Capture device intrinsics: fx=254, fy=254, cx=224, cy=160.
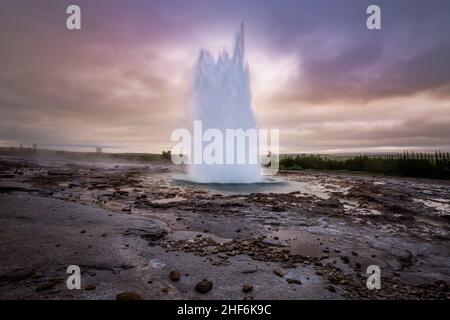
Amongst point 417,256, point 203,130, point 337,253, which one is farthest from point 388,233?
point 203,130

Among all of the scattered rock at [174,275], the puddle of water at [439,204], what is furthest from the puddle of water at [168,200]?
the puddle of water at [439,204]

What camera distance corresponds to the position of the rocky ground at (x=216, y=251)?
13.3 ft

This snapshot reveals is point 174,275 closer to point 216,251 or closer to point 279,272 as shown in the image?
point 216,251

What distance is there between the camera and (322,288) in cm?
420

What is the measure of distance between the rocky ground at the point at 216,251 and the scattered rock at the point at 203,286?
0.02 metres

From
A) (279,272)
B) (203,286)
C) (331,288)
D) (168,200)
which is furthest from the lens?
(168,200)

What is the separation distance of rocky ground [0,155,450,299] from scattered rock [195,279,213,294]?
0.02 metres

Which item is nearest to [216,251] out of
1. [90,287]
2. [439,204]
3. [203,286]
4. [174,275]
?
[174,275]

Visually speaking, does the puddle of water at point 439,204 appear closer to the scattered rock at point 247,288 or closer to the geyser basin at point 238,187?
the geyser basin at point 238,187

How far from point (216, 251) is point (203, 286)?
174 centimetres

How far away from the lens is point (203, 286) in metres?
3.97

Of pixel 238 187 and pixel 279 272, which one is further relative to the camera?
pixel 238 187

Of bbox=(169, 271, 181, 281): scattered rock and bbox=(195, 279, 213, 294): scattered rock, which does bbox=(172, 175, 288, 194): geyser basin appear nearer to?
bbox=(169, 271, 181, 281): scattered rock
